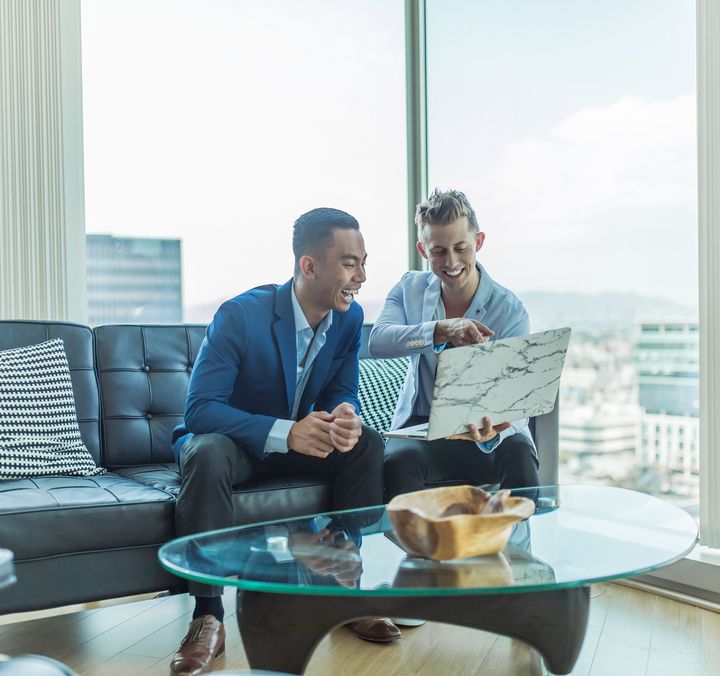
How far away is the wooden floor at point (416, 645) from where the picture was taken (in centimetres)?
195

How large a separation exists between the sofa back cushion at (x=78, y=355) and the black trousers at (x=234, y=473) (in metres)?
0.52

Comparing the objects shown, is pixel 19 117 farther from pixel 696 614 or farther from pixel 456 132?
pixel 696 614

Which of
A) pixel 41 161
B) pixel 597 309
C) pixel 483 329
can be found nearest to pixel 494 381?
pixel 483 329

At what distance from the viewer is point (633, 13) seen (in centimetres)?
283

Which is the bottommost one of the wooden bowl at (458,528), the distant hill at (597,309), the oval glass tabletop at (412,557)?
the oval glass tabletop at (412,557)

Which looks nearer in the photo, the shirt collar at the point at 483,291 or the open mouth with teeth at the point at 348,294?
the open mouth with teeth at the point at 348,294

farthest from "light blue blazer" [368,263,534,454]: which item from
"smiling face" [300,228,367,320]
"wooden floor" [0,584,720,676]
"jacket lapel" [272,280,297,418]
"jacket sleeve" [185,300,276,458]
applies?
"wooden floor" [0,584,720,676]

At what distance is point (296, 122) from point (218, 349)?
5.63 ft

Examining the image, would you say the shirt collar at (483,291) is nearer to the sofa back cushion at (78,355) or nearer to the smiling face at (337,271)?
the smiling face at (337,271)

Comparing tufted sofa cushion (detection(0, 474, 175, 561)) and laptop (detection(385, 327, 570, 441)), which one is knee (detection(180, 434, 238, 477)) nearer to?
tufted sofa cushion (detection(0, 474, 175, 561))

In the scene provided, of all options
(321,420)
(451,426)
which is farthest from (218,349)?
(451,426)

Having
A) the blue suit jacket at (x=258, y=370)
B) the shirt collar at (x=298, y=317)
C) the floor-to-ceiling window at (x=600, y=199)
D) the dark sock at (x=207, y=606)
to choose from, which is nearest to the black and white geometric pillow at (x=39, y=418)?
the blue suit jacket at (x=258, y=370)

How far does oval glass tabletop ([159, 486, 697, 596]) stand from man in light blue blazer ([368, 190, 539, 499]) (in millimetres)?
470

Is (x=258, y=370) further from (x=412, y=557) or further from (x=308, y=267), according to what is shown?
(x=412, y=557)
